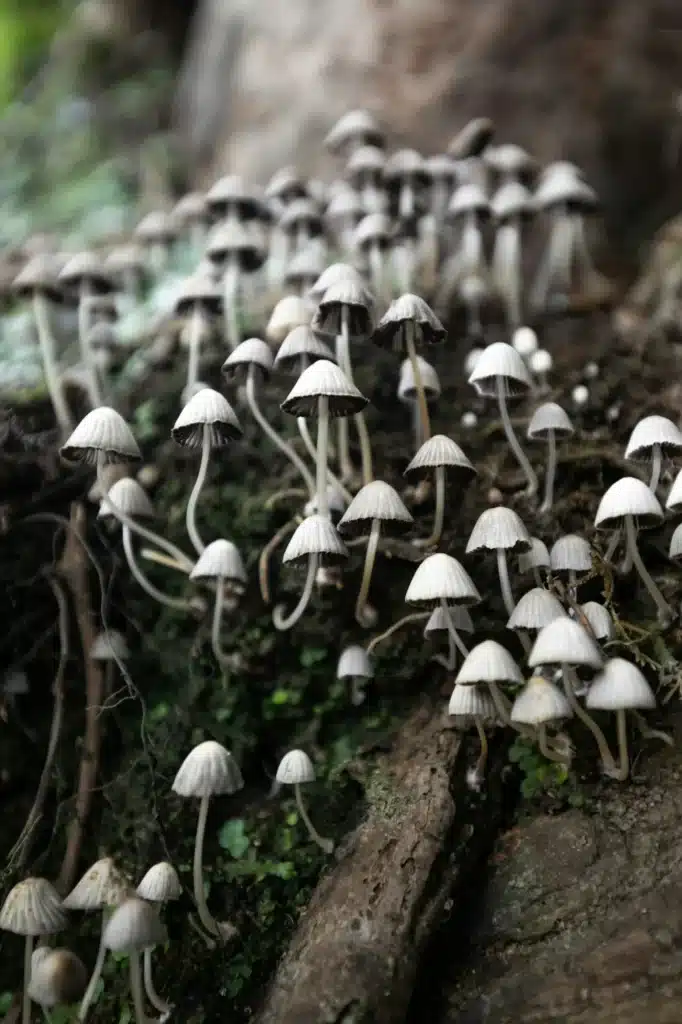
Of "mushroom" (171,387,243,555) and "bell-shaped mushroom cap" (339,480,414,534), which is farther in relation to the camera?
"mushroom" (171,387,243,555)

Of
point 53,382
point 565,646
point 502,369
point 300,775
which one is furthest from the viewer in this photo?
point 53,382

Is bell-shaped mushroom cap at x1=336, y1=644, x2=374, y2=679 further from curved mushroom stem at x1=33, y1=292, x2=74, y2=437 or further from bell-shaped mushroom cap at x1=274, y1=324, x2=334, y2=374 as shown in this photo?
curved mushroom stem at x1=33, y1=292, x2=74, y2=437

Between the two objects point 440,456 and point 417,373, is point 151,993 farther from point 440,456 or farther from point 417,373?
point 417,373

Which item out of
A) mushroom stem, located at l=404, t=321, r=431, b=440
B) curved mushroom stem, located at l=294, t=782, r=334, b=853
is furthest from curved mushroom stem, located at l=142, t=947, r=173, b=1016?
mushroom stem, located at l=404, t=321, r=431, b=440

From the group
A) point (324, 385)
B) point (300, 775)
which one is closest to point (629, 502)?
point (324, 385)

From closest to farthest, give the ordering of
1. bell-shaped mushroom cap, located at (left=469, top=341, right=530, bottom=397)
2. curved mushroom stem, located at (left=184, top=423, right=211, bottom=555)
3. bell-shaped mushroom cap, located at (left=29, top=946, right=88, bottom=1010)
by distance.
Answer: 1. bell-shaped mushroom cap, located at (left=29, top=946, right=88, bottom=1010)
2. bell-shaped mushroom cap, located at (left=469, top=341, right=530, bottom=397)
3. curved mushroom stem, located at (left=184, top=423, right=211, bottom=555)

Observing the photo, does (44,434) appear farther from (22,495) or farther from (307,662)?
(307,662)

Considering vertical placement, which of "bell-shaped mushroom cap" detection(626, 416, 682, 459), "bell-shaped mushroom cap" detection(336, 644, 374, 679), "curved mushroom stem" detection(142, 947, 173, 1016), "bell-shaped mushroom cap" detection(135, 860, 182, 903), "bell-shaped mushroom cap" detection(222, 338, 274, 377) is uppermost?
"bell-shaped mushroom cap" detection(222, 338, 274, 377)
